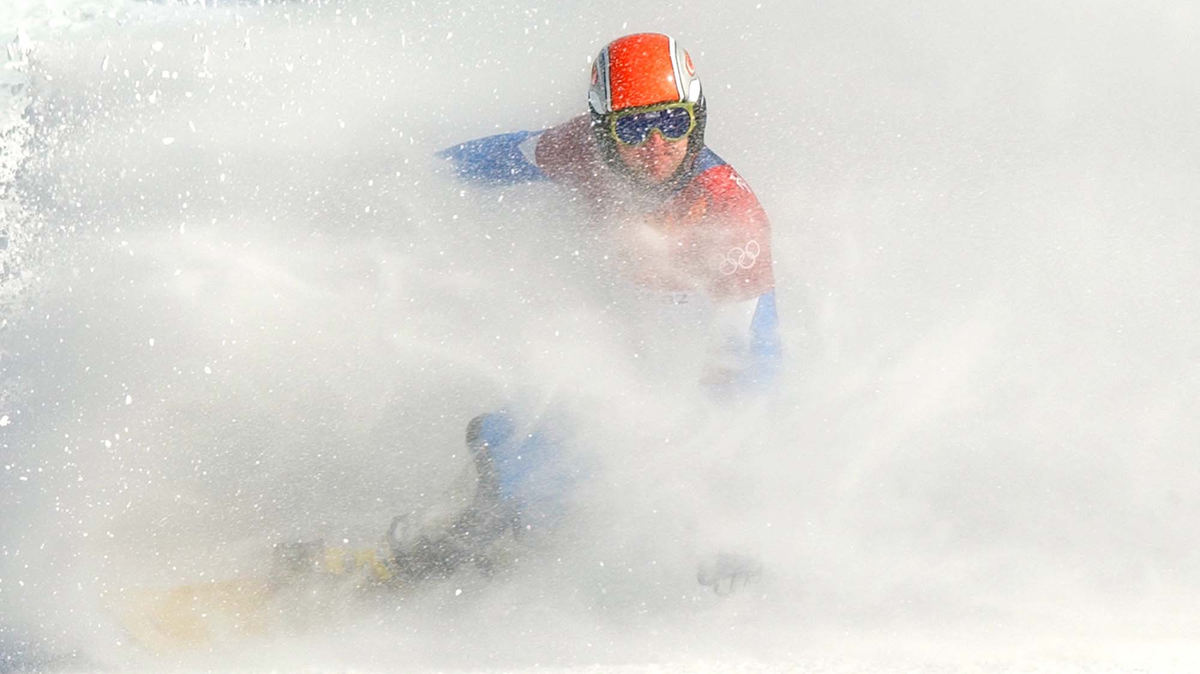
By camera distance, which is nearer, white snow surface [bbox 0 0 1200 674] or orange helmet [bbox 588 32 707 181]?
orange helmet [bbox 588 32 707 181]

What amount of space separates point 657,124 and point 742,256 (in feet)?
1.32

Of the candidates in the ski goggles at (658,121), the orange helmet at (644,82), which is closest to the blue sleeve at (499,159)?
the orange helmet at (644,82)

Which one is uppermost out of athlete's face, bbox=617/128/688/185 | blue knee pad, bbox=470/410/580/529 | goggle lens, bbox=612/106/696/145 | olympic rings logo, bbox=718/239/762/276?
goggle lens, bbox=612/106/696/145

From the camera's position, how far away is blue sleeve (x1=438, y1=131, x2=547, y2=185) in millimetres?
2652

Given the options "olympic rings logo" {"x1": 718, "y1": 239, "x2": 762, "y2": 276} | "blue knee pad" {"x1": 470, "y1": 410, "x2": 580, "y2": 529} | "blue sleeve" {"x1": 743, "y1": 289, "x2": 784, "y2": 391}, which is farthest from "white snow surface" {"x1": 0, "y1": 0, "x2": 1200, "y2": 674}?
"olympic rings logo" {"x1": 718, "y1": 239, "x2": 762, "y2": 276}

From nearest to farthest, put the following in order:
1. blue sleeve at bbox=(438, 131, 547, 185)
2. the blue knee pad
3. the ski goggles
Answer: the ski goggles < blue sleeve at bbox=(438, 131, 547, 185) < the blue knee pad

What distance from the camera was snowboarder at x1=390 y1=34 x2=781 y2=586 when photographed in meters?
2.28

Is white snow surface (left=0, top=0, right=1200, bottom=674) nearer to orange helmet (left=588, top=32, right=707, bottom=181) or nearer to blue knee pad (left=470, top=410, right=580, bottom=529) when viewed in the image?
blue knee pad (left=470, top=410, right=580, bottom=529)

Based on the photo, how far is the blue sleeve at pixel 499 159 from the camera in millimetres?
2652

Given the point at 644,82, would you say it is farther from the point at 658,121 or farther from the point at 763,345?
the point at 763,345

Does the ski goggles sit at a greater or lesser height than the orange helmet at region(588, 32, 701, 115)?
lesser

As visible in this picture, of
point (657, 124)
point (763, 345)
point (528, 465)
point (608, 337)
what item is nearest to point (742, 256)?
point (763, 345)

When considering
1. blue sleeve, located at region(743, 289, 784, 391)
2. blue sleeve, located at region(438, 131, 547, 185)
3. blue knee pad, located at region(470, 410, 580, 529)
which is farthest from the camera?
blue knee pad, located at region(470, 410, 580, 529)

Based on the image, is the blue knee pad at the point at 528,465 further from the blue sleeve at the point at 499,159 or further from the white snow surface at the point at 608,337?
the blue sleeve at the point at 499,159
